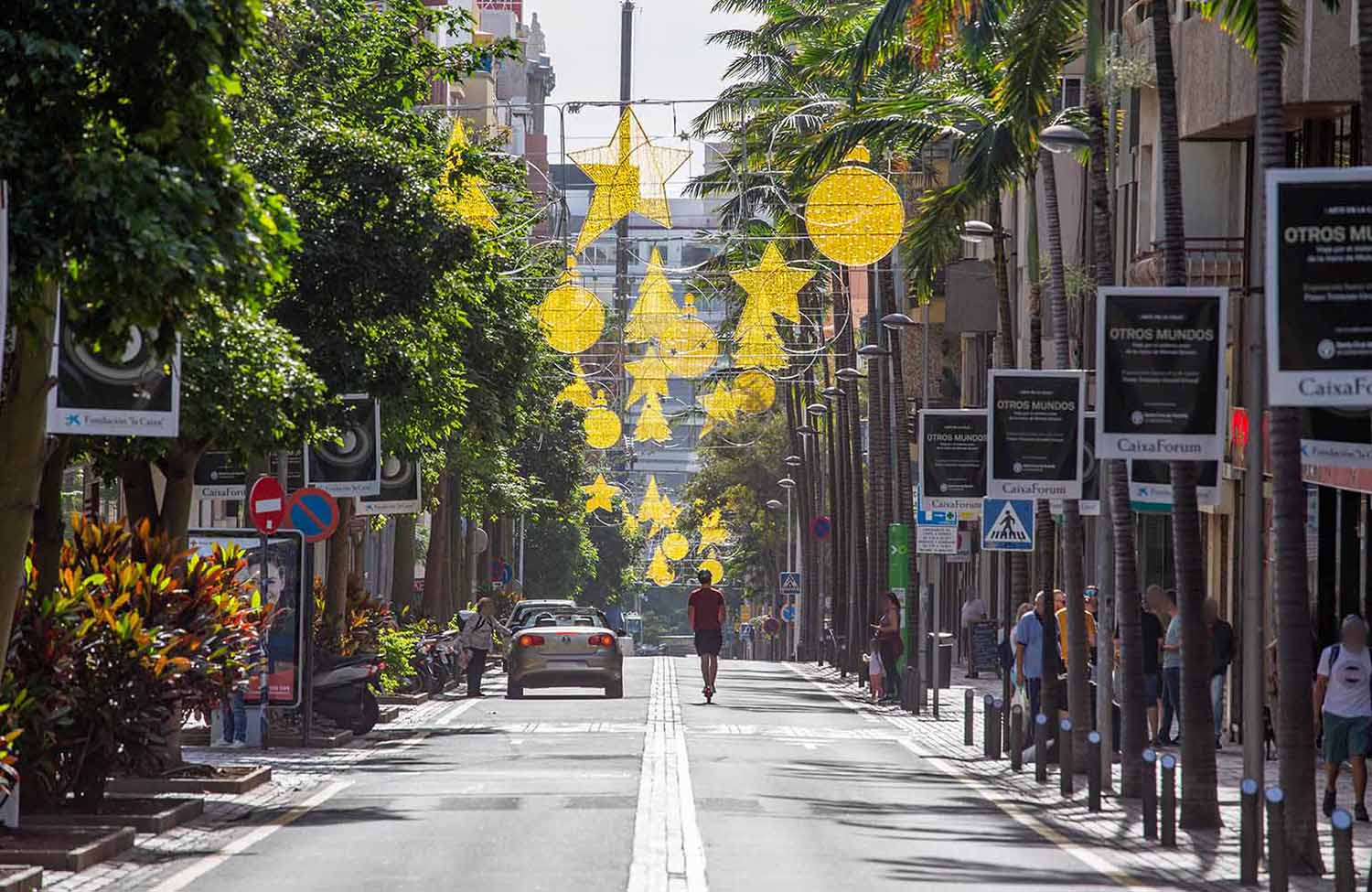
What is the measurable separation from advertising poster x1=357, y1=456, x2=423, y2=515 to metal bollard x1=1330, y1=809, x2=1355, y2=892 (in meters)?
22.8

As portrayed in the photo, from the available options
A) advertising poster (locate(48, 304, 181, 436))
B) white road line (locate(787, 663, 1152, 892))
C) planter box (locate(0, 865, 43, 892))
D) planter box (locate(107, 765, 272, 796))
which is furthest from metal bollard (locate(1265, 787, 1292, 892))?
planter box (locate(107, 765, 272, 796))

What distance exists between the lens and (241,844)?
18.6 m

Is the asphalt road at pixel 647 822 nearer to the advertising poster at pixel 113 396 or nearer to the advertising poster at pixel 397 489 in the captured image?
the advertising poster at pixel 113 396

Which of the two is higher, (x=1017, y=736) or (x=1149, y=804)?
(x=1149, y=804)

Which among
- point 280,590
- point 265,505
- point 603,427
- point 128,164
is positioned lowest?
point 280,590

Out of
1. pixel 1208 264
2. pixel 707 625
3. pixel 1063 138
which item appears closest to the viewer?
pixel 1063 138

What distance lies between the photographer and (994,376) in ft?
90.4

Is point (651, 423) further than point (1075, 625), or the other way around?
point (651, 423)

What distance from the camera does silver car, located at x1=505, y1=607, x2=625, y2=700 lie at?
43750mm

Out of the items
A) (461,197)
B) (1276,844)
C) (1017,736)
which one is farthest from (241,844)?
(461,197)

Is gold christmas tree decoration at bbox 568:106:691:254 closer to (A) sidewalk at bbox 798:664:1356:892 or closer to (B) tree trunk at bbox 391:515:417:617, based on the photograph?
(A) sidewalk at bbox 798:664:1356:892

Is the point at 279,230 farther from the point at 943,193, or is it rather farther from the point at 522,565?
the point at 522,565

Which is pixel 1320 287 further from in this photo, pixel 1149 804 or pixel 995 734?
pixel 995 734

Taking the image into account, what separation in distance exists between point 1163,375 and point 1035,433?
24.4 feet
